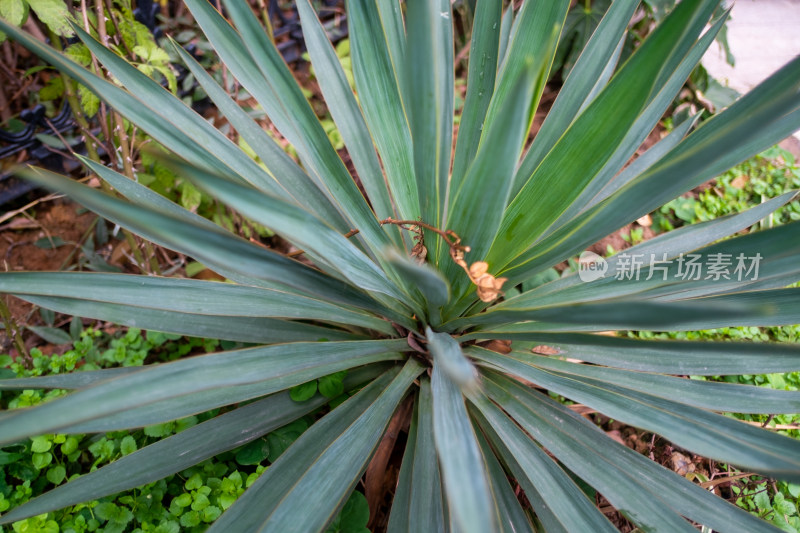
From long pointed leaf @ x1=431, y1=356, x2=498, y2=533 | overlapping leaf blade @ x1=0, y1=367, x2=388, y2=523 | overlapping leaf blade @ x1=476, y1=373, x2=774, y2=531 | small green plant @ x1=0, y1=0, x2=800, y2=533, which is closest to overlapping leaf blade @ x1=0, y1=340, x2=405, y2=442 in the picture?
small green plant @ x1=0, y1=0, x2=800, y2=533

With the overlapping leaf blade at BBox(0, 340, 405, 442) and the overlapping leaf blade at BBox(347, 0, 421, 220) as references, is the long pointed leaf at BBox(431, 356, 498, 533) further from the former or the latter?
the overlapping leaf blade at BBox(347, 0, 421, 220)

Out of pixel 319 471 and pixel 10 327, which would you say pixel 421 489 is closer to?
pixel 319 471

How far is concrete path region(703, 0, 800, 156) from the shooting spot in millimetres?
2408

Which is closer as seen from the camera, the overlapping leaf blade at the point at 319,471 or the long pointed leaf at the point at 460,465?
the long pointed leaf at the point at 460,465

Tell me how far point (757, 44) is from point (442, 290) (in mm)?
2814

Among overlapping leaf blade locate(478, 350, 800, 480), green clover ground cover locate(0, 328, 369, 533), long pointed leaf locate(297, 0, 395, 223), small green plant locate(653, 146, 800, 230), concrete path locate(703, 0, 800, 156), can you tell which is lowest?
green clover ground cover locate(0, 328, 369, 533)

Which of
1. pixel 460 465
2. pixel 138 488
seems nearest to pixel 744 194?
pixel 460 465

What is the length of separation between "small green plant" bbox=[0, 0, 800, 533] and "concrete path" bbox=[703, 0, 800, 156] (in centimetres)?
153

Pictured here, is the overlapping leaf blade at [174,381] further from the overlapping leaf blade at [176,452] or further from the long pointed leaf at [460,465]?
the long pointed leaf at [460,465]

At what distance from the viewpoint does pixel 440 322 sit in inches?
40.6

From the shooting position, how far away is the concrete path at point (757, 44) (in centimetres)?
241

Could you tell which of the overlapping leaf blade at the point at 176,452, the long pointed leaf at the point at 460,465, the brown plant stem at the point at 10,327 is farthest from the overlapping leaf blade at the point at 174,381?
the brown plant stem at the point at 10,327

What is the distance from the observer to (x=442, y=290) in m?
0.76

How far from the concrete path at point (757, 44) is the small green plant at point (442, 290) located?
5.03 feet
